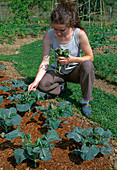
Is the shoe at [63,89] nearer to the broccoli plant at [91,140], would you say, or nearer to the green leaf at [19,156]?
the broccoli plant at [91,140]

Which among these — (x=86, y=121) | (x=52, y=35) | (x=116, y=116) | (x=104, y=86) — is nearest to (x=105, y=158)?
(x=86, y=121)

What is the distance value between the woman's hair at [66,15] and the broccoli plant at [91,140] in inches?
48.1

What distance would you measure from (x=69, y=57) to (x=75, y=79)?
44cm

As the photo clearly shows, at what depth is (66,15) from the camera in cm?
225

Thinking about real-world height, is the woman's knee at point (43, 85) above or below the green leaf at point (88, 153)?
above

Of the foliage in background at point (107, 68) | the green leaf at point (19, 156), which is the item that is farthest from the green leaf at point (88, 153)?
the foliage in background at point (107, 68)

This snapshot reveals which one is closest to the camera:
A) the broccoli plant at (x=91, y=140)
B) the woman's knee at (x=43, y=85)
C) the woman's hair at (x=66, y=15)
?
the broccoli plant at (x=91, y=140)

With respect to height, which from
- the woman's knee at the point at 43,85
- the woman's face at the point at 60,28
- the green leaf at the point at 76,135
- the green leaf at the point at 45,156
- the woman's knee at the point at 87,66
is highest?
the woman's face at the point at 60,28

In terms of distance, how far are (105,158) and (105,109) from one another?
1.02m

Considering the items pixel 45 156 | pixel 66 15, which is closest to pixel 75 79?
pixel 66 15

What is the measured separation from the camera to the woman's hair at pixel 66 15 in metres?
2.22

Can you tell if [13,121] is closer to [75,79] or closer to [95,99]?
[75,79]

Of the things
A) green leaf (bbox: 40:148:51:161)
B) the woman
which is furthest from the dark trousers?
green leaf (bbox: 40:148:51:161)

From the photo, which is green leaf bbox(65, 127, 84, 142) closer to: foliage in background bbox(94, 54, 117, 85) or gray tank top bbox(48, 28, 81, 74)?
gray tank top bbox(48, 28, 81, 74)
